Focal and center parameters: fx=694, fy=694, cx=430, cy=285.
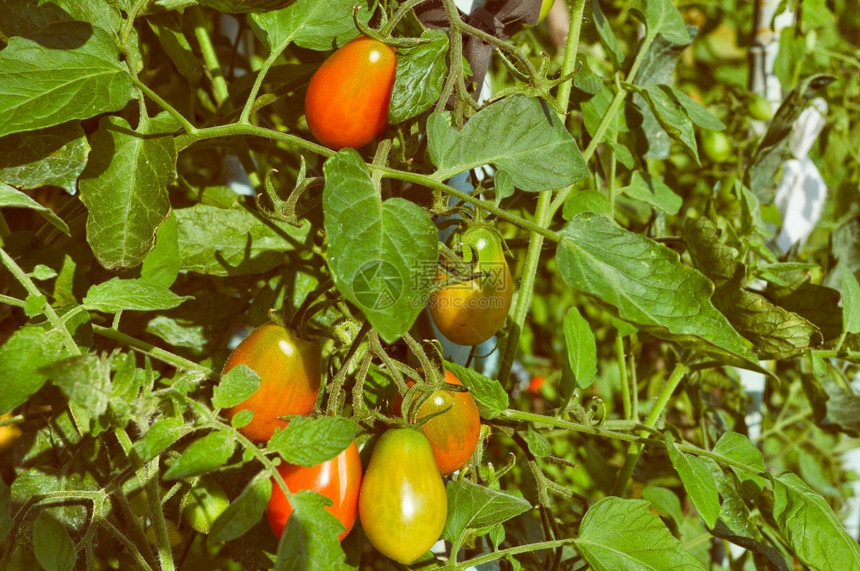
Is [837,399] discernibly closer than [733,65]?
Yes

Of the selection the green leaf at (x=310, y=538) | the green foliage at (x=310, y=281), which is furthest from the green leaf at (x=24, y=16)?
the green leaf at (x=310, y=538)

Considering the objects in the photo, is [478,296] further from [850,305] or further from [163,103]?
[850,305]

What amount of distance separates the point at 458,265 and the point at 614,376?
4.28 feet

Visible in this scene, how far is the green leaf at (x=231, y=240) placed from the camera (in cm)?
71

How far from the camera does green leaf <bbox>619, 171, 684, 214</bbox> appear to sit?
3.19 ft

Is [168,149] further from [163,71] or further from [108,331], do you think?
[163,71]

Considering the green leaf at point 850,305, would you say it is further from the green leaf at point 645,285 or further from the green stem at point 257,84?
the green stem at point 257,84

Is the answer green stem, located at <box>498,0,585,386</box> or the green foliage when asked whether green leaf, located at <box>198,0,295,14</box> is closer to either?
the green foliage

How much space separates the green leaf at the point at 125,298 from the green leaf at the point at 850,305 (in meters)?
0.76

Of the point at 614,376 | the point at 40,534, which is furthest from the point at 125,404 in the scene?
the point at 614,376

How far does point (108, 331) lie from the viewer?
0.61 m

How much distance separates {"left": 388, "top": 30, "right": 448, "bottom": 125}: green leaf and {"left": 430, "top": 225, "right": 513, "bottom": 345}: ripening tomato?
0.14 metres

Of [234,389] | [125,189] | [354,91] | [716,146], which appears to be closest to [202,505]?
[234,389]

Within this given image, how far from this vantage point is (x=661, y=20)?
956mm
